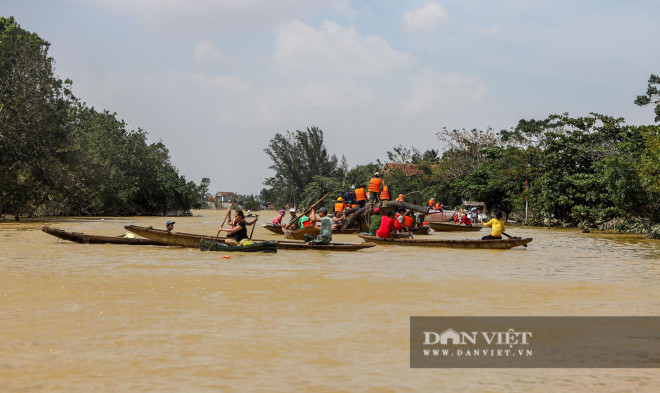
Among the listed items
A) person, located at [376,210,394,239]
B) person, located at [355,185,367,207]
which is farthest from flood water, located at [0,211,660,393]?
person, located at [355,185,367,207]

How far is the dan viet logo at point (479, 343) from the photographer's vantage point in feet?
23.4

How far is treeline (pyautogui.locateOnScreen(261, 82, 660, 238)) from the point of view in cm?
2912

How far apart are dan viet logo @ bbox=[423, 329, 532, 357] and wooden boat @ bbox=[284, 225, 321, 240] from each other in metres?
15.8

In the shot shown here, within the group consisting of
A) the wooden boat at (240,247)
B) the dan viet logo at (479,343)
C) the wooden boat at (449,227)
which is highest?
the wooden boat at (449,227)

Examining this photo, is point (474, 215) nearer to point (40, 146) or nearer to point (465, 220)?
point (465, 220)

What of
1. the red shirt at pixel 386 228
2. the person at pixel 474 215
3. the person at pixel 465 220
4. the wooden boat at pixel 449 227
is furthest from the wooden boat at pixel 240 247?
the person at pixel 474 215

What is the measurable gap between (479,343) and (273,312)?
3.13 metres

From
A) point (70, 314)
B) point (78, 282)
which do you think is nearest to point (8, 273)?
point (78, 282)

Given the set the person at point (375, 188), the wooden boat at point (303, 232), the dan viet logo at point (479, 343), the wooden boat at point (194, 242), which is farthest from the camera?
the person at point (375, 188)

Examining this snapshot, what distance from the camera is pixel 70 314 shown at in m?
8.99

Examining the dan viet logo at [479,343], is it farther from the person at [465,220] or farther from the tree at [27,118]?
the tree at [27,118]

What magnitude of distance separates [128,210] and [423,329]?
197 feet

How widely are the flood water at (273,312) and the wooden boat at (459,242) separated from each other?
4.86 feet

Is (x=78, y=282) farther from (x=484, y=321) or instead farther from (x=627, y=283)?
(x=627, y=283)
